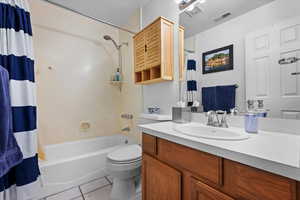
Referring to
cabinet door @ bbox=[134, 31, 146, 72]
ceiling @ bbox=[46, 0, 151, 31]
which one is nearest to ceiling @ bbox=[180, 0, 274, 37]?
cabinet door @ bbox=[134, 31, 146, 72]

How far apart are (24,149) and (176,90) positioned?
153cm

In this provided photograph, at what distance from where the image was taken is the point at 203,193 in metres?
0.66

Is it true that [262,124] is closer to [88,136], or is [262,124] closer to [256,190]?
[256,190]

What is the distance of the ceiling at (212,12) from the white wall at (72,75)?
4.98 ft

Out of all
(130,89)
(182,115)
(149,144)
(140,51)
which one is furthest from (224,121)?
(130,89)

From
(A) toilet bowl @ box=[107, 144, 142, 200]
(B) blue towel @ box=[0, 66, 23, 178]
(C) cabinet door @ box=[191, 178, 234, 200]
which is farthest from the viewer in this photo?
(A) toilet bowl @ box=[107, 144, 142, 200]

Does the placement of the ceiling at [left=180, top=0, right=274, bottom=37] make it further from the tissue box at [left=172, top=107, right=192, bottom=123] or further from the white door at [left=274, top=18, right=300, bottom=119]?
the tissue box at [left=172, top=107, right=192, bottom=123]

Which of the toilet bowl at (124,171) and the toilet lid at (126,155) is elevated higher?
the toilet lid at (126,155)

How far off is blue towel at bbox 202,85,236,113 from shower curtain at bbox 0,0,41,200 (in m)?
1.59

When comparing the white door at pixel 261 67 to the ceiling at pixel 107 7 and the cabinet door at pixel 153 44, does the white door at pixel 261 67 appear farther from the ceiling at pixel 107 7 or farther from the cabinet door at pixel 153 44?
the ceiling at pixel 107 7

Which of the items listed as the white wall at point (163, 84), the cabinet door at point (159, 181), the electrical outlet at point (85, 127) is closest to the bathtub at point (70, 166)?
the electrical outlet at point (85, 127)

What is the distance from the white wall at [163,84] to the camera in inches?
58.1

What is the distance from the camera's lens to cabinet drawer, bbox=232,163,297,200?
437 mm

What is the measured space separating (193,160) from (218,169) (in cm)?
13
